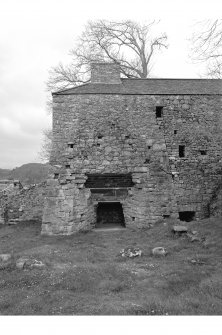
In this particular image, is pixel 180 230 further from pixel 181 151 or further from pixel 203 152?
pixel 203 152

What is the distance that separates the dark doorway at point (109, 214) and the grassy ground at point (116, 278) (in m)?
2.80

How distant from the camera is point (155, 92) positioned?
12.1 m

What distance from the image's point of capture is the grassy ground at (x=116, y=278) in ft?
15.8

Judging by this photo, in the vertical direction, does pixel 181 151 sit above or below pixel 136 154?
above

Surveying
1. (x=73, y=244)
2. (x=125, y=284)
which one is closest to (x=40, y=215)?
(x=73, y=244)

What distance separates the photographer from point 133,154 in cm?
1137

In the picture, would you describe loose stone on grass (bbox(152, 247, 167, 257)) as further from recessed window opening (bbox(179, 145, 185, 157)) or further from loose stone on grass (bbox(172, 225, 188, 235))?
recessed window opening (bbox(179, 145, 185, 157))

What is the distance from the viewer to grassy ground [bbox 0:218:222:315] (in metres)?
4.82

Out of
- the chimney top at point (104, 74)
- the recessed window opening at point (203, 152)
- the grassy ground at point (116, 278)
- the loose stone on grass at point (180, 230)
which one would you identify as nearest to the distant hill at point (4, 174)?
the chimney top at point (104, 74)

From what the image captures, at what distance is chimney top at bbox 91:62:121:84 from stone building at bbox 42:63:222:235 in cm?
54

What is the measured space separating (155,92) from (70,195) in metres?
6.05

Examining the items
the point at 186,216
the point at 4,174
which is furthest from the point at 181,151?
the point at 4,174

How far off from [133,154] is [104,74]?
14.7 ft

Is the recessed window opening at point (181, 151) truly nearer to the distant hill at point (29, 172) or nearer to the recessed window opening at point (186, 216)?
the recessed window opening at point (186, 216)
